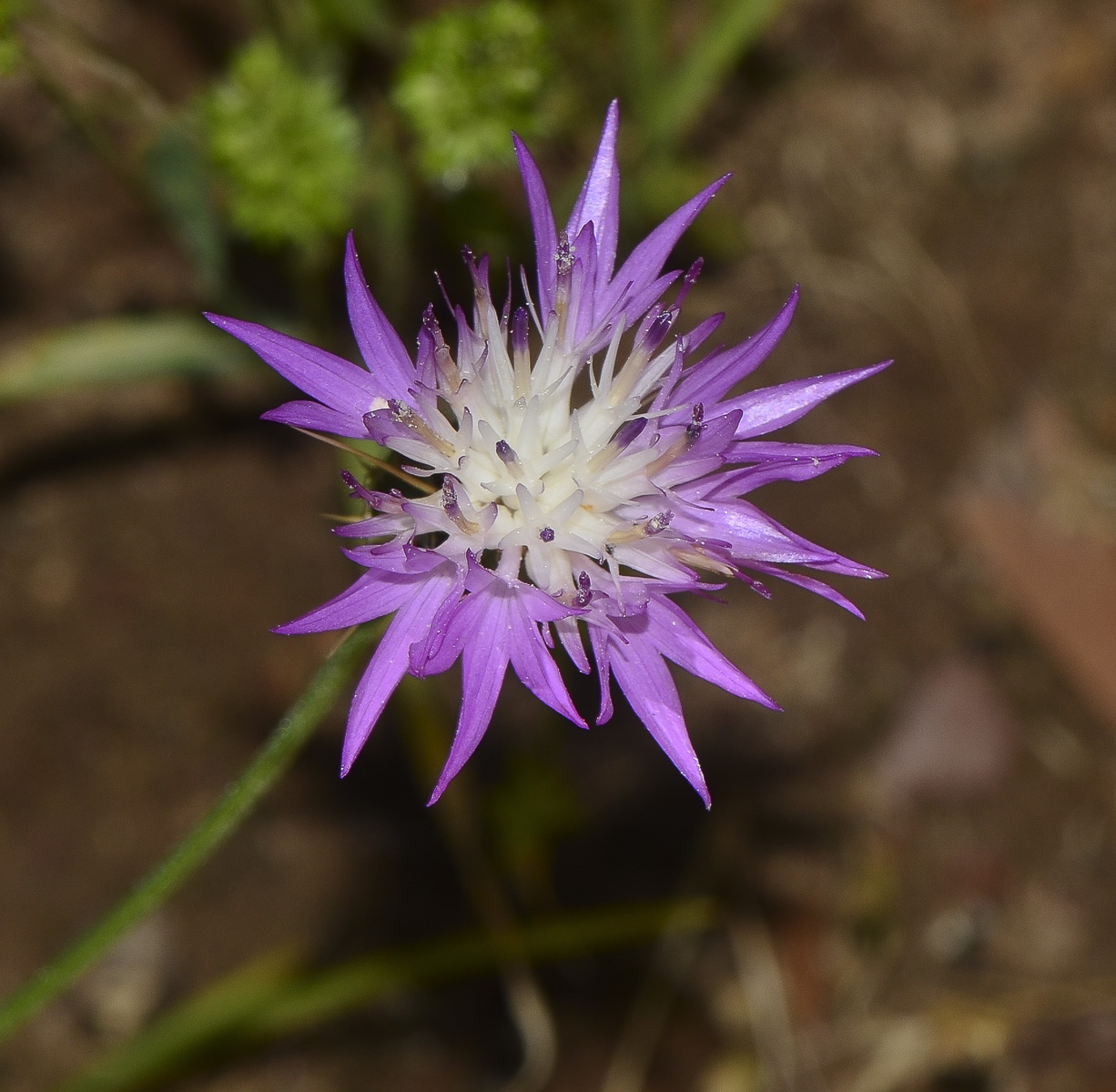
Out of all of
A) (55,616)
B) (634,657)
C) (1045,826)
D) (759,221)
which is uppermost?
(759,221)

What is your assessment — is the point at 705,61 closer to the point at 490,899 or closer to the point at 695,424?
the point at 695,424

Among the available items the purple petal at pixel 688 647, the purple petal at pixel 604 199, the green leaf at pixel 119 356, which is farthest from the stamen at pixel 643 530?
the green leaf at pixel 119 356

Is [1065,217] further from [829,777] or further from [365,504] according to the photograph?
[365,504]

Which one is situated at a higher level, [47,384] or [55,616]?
[47,384]

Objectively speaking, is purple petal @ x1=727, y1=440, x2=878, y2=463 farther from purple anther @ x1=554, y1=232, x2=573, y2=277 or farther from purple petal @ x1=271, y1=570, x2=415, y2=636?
purple petal @ x1=271, y1=570, x2=415, y2=636

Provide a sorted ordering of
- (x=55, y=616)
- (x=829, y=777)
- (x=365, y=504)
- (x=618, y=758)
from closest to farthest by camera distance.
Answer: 1. (x=365, y=504)
2. (x=55, y=616)
3. (x=618, y=758)
4. (x=829, y=777)

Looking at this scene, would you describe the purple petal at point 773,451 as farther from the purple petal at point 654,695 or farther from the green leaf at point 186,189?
the green leaf at point 186,189

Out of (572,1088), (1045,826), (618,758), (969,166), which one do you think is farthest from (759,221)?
(572,1088)
